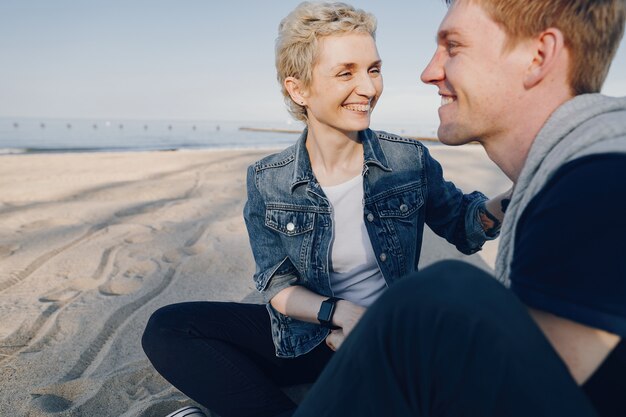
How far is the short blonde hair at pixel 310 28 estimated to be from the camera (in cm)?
226

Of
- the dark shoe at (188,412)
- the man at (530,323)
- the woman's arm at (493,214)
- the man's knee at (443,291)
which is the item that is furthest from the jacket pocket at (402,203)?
the man's knee at (443,291)

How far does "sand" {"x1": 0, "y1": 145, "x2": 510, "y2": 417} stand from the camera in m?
2.28

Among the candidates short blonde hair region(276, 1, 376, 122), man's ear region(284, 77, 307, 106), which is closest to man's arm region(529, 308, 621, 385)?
short blonde hair region(276, 1, 376, 122)

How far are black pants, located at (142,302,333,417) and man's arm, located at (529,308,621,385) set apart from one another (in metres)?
1.40

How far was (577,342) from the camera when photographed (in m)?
0.88

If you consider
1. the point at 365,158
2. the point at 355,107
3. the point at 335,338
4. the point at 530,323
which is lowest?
the point at 335,338

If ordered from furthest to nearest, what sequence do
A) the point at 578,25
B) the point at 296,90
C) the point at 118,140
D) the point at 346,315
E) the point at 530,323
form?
the point at 118,140
the point at 296,90
the point at 346,315
the point at 578,25
the point at 530,323

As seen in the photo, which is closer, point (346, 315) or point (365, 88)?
point (346, 315)

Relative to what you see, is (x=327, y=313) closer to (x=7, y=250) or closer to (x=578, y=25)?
(x=578, y=25)

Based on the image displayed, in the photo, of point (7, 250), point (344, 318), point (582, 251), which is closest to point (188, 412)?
point (344, 318)

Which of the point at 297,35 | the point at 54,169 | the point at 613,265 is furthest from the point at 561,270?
the point at 54,169

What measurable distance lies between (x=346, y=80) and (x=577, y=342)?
1717 millimetres

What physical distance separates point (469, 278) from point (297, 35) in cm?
181

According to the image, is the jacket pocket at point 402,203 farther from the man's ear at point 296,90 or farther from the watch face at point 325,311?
the man's ear at point 296,90
